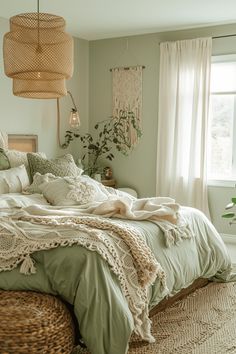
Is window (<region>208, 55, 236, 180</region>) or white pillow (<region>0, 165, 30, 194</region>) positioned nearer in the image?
white pillow (<region>0, 165, 30, 194</region>)

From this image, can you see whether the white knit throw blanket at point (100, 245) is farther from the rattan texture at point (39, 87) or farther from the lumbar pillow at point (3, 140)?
the lumbar pillow at point (3, 140)

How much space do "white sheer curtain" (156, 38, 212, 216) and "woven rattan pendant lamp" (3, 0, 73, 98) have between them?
8.95ft

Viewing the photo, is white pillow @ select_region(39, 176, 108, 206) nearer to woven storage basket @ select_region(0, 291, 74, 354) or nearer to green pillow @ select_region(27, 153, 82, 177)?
green pillow @ select_region(27, 153, 82, 177)

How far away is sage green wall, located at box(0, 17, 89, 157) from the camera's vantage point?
541cm

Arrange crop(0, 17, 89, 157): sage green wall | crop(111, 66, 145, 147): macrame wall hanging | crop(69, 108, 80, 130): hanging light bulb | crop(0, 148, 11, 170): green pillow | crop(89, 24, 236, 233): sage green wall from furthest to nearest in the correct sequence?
crop(111, 66, 145, 147): macrame wall hanging < crop(69, 108, 80, 130): hanging light bulb < crop(89, 24, 236, 233): sage green wall < crop(0, 17, 89, 157): sage green wall < crop(0, 148, 11, 170): green pillow

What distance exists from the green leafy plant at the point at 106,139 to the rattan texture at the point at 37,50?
3002 mm

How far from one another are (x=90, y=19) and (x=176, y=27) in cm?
101

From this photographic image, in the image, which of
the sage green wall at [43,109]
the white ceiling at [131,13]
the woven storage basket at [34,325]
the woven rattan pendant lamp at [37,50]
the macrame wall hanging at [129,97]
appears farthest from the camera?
the macrame wall hanging at [129,97]

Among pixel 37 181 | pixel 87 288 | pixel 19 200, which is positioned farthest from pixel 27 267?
pixel 37 181

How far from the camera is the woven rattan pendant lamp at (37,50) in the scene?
10.1 feet

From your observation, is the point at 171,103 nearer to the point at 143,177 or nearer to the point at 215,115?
the point at 215,115

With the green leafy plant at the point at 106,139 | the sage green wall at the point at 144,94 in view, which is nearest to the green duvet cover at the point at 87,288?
the sage green wall at the point at 144,94

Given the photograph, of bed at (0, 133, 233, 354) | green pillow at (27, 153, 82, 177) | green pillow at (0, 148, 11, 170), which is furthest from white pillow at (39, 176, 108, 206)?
green pillow at (0, 148, 11, 170)

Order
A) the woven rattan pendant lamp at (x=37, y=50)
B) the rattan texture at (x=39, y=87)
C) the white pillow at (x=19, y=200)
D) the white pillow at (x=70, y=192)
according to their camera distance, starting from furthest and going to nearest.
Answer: the white pillow at (x=70, y=192) < the white pillow at (x=19, y=200) < the rattan texture at (x=39, y=87) < the woven rattan pendant lamp at (x=37, y=50)
